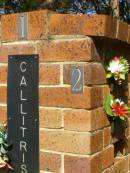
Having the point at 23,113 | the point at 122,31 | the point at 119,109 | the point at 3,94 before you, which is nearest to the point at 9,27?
the point at 3,94

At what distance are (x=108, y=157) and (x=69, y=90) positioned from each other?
412 mm

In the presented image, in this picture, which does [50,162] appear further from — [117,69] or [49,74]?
[117,69]

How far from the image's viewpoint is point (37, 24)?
7.45 feet

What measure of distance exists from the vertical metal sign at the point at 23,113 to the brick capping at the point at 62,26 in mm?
129

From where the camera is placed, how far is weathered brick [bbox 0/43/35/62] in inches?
90.5

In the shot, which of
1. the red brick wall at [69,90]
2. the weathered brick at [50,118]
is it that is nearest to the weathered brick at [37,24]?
the red brick wall at [69,90]

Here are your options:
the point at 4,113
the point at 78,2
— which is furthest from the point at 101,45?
the point at 78,2

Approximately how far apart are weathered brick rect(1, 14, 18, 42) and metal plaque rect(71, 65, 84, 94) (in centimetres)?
39

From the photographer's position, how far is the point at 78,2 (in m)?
9.66

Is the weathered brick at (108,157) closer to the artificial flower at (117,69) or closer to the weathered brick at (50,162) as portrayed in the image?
the weathered brick at (50,162)

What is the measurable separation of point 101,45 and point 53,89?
0.31 metres

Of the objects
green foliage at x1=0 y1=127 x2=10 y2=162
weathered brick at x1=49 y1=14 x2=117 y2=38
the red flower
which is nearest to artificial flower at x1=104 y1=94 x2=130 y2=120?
the red flower

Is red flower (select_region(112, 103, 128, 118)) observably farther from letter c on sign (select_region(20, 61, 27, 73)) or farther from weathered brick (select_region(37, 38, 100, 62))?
letter c on sign (select_region(20, 61, 27, 73))

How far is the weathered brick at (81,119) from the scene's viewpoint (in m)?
2.13
